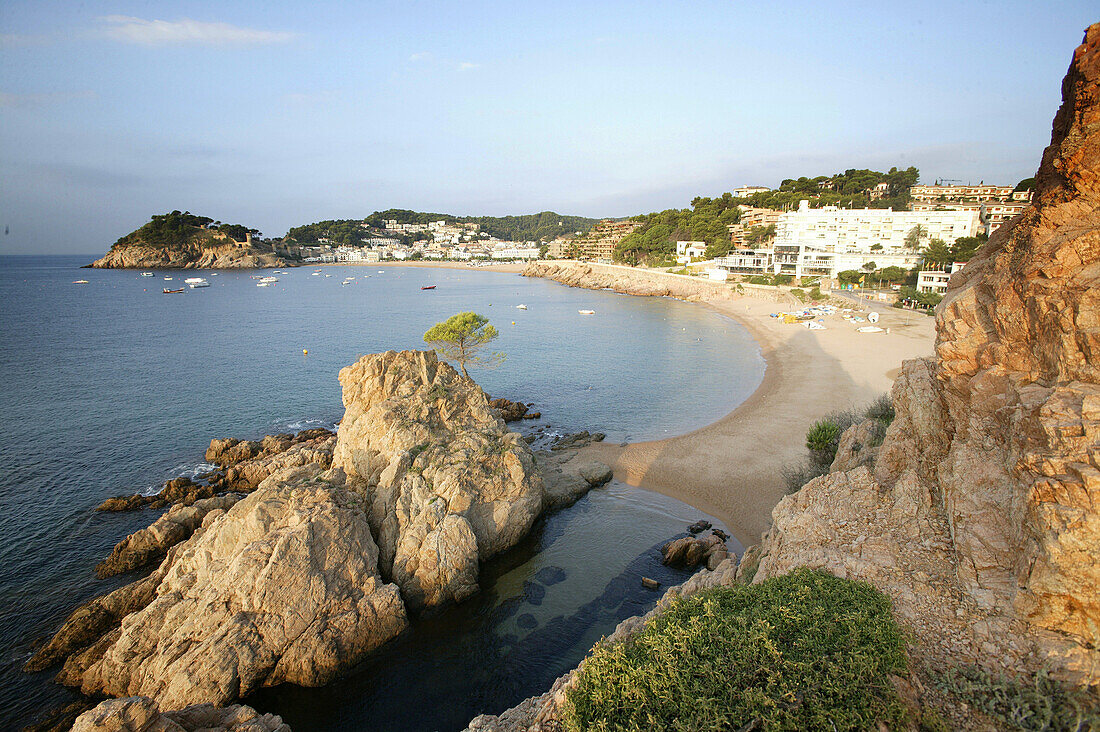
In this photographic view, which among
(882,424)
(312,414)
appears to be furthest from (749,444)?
(312,414)

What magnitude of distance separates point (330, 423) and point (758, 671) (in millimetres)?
32911

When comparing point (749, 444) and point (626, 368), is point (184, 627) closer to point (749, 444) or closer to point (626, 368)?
point (749, 444)

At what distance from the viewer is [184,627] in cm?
1423

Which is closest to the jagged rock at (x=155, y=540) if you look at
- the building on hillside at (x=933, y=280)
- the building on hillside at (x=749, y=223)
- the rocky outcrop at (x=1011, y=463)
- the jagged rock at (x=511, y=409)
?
the jagged rock at (x=511, y=409)

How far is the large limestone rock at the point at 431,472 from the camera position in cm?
1775

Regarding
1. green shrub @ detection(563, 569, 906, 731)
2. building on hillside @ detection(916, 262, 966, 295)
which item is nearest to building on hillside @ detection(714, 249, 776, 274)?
building on hillside @ detection(916, 262, 966, 295)

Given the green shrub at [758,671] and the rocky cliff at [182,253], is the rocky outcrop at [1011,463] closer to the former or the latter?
the green shrub at [758,671]

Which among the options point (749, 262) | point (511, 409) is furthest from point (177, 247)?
point (511, 409)

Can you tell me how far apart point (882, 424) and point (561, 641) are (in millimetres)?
12273

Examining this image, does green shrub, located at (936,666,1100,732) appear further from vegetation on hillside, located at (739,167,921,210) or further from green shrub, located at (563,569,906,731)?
vegetation on hillside, located at (739,167,921,210)

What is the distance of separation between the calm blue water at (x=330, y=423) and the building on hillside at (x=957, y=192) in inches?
3439

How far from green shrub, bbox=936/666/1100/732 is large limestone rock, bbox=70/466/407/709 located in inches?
545

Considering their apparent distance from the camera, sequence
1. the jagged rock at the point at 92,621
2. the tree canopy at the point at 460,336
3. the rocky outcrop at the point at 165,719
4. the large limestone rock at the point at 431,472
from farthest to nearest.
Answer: the tree canopy at the point at 460,336 → the large limestone rock at the point at 431,472 → the jagged rock at the point at 92,621 → the rocky outcrop at the point at 165,719

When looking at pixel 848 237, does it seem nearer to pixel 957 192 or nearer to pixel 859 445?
pixel 957 192
